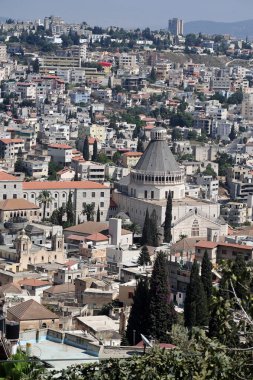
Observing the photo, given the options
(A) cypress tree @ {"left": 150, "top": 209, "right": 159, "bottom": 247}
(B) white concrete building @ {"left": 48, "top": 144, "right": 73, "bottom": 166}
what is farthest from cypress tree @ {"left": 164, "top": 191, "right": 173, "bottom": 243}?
(B) white concrete building @ {"left": 48, "top": 144, "right": 73, "bottom": 166}

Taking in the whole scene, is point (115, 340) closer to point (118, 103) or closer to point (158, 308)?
point (158, 308)

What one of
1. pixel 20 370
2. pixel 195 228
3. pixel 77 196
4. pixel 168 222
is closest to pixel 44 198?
pixel 77 196

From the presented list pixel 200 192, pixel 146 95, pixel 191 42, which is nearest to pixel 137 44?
pixel 191 42

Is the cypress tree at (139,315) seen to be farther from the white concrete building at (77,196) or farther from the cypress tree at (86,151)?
the cypress tree at (86,151)

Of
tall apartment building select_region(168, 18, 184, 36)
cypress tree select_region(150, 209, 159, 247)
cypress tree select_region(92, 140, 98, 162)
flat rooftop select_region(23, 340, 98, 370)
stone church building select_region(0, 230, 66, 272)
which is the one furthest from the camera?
tall apartment building select_region(168, 18, 184, 36)

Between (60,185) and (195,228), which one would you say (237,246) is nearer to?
(195,228)

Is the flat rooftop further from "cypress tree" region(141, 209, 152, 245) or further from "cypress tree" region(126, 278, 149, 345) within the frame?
"cypress tree" region(141, 209, 152, 245)
